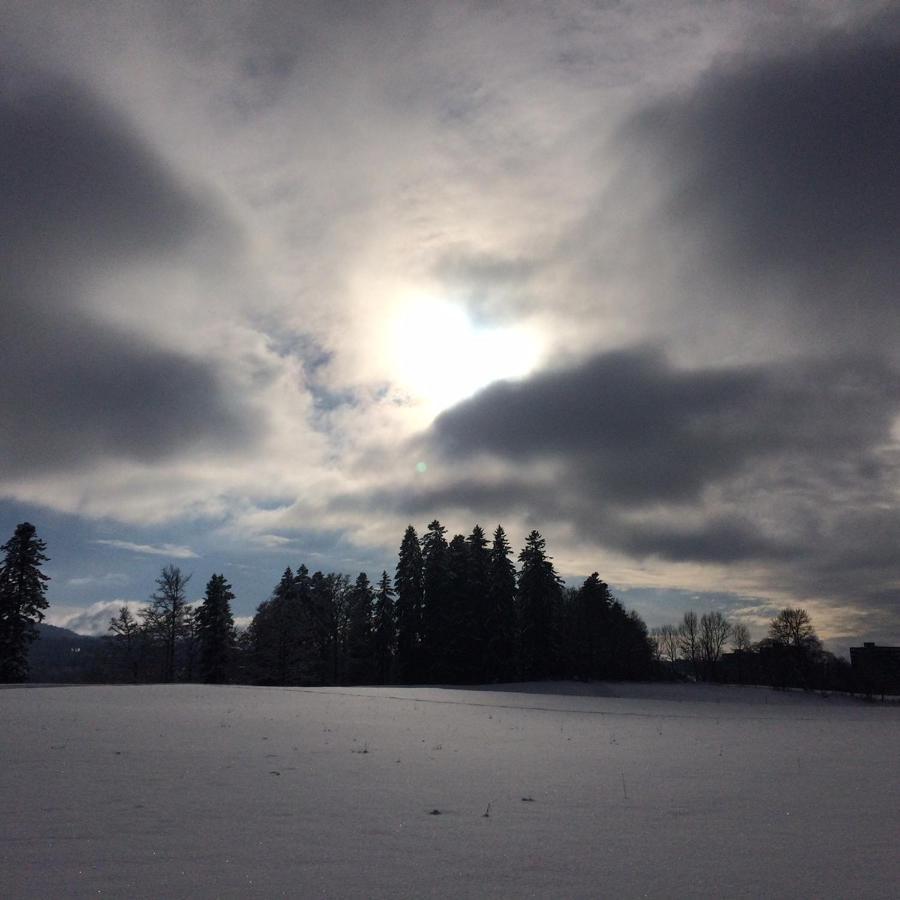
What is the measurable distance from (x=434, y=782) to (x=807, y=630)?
259 feet

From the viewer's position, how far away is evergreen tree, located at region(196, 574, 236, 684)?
62469mm

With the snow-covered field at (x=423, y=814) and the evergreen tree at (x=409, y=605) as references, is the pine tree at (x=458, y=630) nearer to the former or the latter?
the evergreen tree at (x=409, y=605)

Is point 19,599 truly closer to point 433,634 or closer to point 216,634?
point 216,634

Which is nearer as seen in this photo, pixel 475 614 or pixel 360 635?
pixel 475 614

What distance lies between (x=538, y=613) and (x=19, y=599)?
44.3m

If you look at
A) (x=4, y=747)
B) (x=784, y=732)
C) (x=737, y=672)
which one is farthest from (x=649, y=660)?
(x=4, y=747)

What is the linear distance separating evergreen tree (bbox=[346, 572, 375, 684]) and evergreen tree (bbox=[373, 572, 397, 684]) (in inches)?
33.0

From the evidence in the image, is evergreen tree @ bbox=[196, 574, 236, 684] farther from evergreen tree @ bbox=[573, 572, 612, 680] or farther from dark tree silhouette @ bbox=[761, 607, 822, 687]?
dark tree silhouette @ bbox=[761, 607, 822, 687]

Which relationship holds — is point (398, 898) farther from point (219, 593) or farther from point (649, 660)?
point (649, 660)

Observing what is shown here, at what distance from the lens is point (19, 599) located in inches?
2023

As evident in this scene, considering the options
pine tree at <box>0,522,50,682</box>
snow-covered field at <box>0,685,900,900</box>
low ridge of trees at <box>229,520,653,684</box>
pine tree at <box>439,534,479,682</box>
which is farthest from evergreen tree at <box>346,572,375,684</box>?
snow-covered field at <box>0,685,900,900</box>

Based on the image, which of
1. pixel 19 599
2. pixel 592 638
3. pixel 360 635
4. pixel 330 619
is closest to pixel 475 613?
pixel 592 638

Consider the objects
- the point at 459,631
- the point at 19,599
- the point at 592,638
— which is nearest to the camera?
the point at 19,599

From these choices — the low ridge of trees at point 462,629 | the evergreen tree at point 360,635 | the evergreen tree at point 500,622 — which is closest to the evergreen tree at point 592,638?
the low ridge of trees at point 462,629
